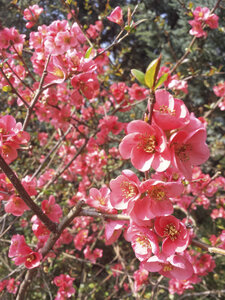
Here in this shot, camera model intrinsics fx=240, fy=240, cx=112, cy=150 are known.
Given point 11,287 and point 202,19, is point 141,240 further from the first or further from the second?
point 202,19

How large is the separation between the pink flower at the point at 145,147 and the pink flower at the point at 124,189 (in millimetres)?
46

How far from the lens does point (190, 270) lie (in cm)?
80

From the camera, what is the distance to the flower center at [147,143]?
73 cm

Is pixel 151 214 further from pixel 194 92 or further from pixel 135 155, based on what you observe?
pixel 194 92

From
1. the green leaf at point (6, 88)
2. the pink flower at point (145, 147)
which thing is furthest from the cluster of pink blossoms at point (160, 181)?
the green leaf at point (6, 88)

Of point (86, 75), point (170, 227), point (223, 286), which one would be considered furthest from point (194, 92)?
point (170, 227)

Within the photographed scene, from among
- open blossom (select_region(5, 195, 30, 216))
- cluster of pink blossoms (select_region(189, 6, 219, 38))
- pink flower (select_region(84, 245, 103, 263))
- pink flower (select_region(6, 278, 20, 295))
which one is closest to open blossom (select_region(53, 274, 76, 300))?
pink flower (select_region(6, 278, 20, 295))

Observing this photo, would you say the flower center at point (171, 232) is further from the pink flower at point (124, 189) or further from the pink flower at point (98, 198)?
the pink flower at point (98, 198)

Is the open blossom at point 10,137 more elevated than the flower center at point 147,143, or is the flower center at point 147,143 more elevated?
the open blossom at point 10,137

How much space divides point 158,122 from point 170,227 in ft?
1.17

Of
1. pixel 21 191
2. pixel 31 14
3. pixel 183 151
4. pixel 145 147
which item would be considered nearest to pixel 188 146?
pixel 183 151

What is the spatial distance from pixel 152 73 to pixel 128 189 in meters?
0.39

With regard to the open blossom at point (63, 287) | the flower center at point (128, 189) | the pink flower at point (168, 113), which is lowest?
the open blossom at point (63, 287)

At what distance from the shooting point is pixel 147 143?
746 mm
